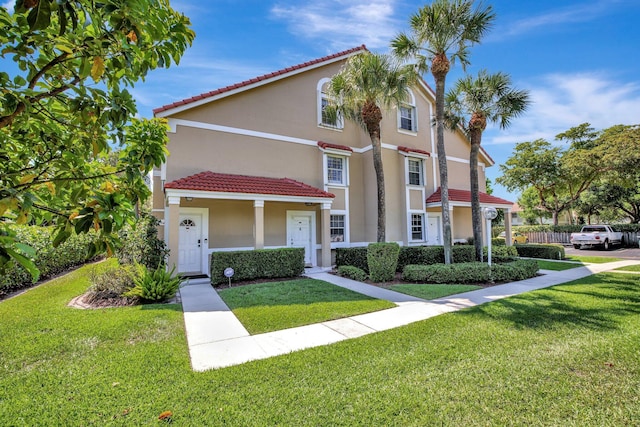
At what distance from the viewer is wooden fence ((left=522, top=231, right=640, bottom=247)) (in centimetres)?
2481

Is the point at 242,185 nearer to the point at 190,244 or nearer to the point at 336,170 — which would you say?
the point at 190,244

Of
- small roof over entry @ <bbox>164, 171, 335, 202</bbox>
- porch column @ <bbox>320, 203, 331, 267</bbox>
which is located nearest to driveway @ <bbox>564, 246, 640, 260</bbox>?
porch column @ <bbox>320, 203, 331, 267</bbox>

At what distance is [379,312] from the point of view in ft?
22.0

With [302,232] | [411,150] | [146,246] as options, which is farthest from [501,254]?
[146,246]

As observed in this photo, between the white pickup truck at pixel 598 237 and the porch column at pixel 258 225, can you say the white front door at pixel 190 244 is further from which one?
the white pickup truck at pixel 598 237

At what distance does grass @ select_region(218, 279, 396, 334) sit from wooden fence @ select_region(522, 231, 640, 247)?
28.5 metres

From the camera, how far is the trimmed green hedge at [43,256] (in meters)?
8.98

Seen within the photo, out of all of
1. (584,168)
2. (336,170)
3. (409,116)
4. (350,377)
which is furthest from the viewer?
(584,168)

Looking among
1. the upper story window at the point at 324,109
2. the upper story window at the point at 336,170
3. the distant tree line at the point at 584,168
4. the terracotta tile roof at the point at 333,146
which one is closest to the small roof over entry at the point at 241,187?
the upper story window at the point at 336,170

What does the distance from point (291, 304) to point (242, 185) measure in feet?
19.7

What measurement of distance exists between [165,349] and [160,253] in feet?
19.0

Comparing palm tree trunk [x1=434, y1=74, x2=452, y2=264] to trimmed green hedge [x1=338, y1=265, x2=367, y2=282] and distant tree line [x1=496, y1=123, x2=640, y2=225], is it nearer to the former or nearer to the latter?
trimmed green hedge [x1=338, y1=265, x2=367, y2=282]

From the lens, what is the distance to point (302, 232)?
46.4 ft

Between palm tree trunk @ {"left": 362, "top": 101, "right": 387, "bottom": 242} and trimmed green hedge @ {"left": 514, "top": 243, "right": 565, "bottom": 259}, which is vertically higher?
palm tree trunk @ {"left": 362, "top": 101, "right": 387, "bottom": 242}
